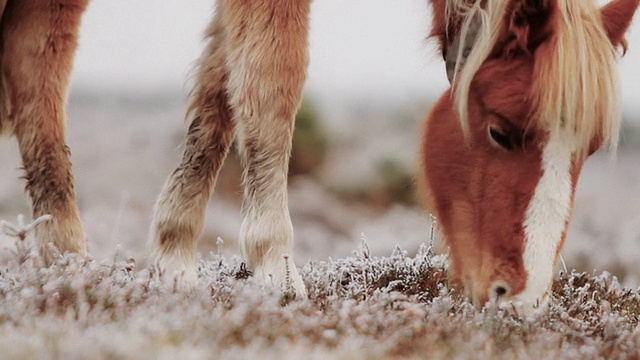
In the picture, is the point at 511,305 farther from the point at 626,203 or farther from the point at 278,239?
the point at 626,203

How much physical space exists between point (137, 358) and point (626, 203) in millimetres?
13397

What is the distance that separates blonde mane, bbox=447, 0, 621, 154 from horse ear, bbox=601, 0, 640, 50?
0.11 m

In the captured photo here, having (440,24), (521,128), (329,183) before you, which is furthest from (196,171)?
(329,183)

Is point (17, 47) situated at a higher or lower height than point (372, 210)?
higher

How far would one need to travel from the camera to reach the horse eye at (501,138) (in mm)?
4002

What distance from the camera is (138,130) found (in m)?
16.1

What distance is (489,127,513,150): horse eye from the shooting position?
13.1ft

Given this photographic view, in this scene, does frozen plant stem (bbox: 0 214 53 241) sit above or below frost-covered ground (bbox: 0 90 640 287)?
above

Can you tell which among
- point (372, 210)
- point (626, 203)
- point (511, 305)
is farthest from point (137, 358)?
point (626, 203)

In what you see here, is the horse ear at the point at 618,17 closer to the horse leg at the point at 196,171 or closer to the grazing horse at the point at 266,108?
the grazing horse at the point at 266,108

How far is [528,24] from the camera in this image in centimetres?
411

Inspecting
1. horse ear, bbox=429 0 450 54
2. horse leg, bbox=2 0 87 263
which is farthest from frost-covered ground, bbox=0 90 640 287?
horse ear, bbox=429 0 450 54

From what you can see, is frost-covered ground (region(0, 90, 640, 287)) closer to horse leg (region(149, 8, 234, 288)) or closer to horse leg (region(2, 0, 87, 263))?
horse leg (region(2, 0, 87, 263))

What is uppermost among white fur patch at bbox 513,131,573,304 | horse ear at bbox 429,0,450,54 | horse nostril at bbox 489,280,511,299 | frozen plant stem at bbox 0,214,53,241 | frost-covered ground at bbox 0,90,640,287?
horse ear at bbox 429,0,450,54
